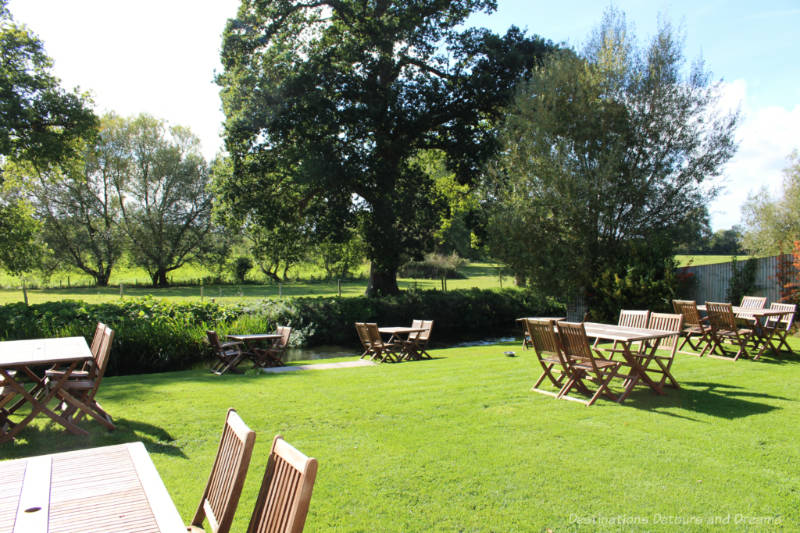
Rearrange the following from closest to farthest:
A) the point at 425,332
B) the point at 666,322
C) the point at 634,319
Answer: the point at 666,322, the point at 634,319, the point at 425,332

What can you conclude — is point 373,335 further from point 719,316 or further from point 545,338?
point 719,316

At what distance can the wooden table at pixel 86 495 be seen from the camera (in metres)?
1.88

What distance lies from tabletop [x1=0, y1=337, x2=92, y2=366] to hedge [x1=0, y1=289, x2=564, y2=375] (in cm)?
574

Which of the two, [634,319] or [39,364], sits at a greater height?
[634,319]

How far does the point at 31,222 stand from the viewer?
73.9 feet

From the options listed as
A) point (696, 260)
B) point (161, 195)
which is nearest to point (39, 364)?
point (696, 260)

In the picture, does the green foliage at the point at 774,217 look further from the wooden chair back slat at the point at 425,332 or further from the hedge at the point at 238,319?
the wooden chair back slat at the point at 425,332

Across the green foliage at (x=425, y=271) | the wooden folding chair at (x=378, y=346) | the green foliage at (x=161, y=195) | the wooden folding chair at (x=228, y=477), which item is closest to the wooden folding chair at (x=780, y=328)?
the wooden folding chair at (x=378, y=346)

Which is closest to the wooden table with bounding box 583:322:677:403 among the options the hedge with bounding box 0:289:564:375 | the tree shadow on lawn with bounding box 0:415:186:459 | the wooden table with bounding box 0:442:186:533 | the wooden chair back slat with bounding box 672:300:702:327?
the wooden chair back slat with bounding box 672:300:702:327

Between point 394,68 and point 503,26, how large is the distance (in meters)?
5.12

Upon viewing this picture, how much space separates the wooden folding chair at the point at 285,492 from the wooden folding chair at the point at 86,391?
164 inches

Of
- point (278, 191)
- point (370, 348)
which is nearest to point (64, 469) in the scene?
point (370, 348)

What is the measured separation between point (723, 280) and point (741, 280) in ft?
1.66

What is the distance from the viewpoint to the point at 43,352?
18.4 feet
